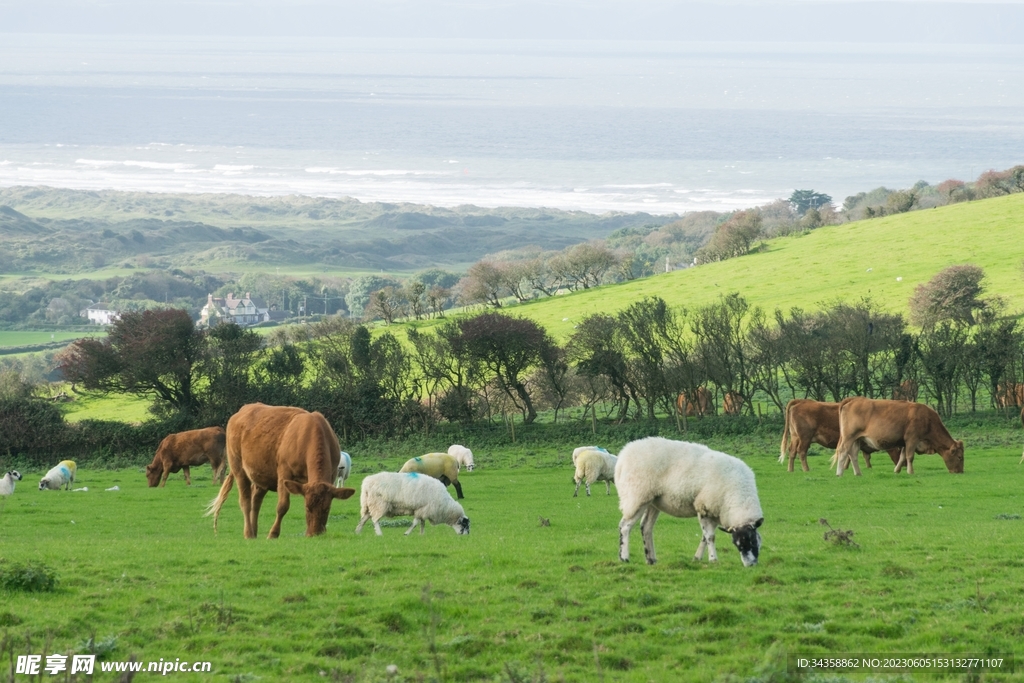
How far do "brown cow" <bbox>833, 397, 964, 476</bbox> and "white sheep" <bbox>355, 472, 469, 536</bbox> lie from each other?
15190 millimetres

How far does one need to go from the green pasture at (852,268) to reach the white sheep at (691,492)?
184 ft

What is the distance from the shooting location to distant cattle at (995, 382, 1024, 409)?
154ft

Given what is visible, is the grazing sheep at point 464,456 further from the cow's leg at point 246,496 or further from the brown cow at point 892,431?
the cow's leg at point 246,496

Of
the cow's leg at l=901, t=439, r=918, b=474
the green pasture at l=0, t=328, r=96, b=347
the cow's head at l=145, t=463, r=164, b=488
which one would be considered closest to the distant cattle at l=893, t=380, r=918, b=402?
the cow's leg at l=901, t=439, r=918, b=474

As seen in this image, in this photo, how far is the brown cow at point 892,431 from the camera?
30.8m

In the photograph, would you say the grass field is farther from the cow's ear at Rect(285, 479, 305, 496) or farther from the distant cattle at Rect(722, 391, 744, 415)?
the distant cattle at Rect(722, 391, 744, 415)

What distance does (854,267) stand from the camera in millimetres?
84438

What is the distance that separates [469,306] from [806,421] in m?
70.2

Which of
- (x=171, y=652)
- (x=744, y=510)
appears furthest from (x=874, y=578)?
(x=171, y=652)

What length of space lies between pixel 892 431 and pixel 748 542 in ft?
61.3

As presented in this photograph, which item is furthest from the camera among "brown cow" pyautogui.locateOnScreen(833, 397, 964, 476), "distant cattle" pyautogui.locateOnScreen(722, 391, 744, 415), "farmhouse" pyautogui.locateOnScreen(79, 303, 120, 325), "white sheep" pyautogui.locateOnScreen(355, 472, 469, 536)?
"farmhouse" pyautogui.locateOnScreen(79, 303, 120, 325)

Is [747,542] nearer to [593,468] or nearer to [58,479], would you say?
[593,468]

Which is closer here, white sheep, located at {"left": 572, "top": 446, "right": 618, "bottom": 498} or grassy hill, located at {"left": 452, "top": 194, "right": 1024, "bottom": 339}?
white sheep, located at {"left": 572, "top": 446, "right": 618, "bottom": 498}

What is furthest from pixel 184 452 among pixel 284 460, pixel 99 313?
pixel 99 313
